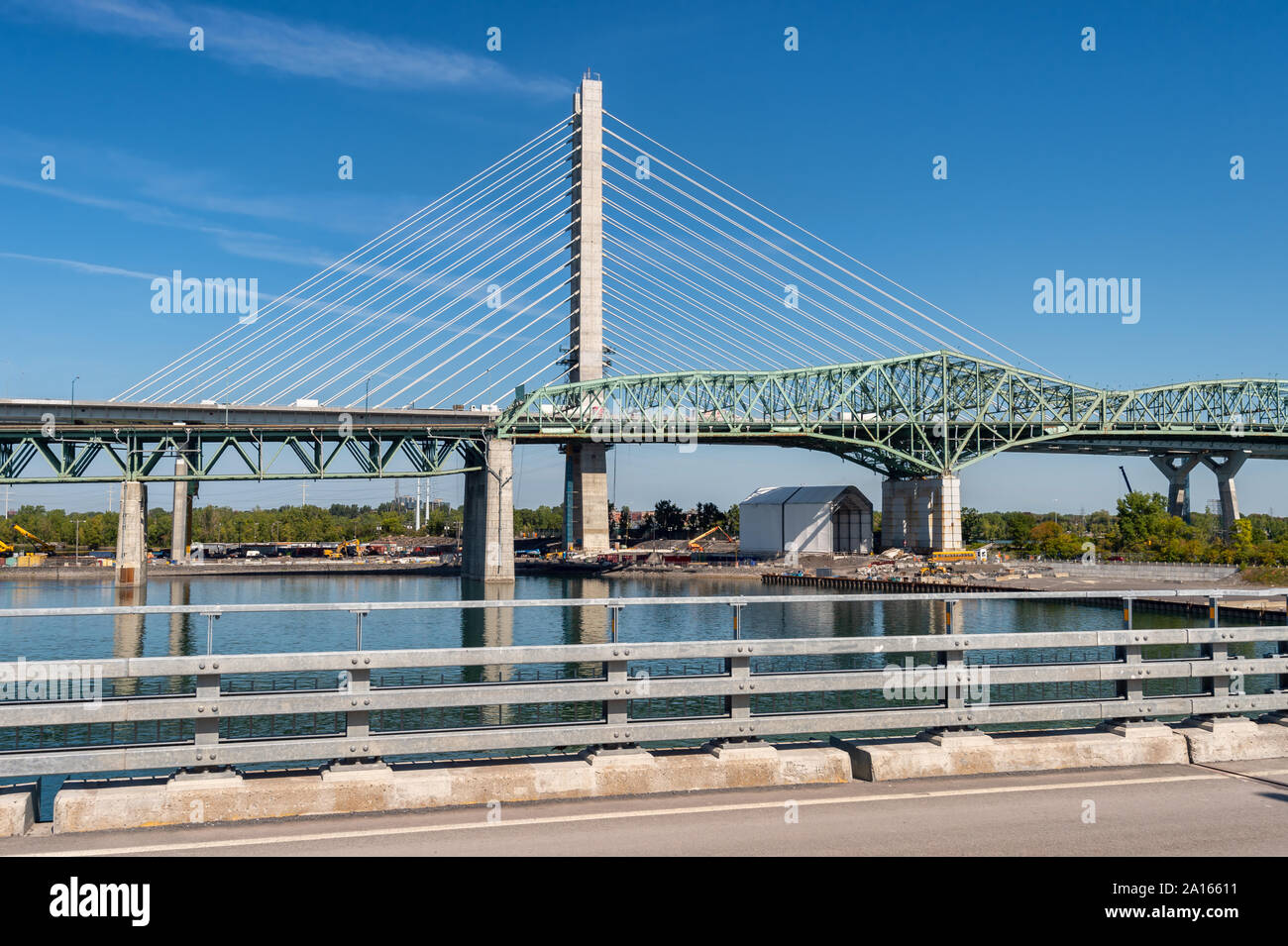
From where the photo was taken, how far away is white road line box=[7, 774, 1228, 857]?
7285 millimetres

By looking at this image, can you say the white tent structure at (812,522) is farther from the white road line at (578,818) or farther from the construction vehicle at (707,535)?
the white road line at (578,818)

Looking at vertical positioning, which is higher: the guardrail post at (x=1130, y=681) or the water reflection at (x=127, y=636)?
the guardrail post at (x=1130, y=681)

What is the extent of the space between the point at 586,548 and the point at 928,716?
115 m

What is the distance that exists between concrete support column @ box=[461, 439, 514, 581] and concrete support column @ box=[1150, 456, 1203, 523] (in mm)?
107294

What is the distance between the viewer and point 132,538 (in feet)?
332

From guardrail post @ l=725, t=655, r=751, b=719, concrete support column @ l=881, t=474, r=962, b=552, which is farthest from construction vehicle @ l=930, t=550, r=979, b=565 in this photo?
guardrail post @ l=725, t=655, r=751, b=719

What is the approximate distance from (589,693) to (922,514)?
129671 mm

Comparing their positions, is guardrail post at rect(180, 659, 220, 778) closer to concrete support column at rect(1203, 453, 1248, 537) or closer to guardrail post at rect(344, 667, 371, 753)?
guardrail post at rect(344, 667, 371, 753)

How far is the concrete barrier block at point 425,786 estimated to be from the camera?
7852mm

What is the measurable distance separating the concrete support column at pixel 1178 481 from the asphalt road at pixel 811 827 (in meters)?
168

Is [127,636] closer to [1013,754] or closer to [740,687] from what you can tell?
[740,687]

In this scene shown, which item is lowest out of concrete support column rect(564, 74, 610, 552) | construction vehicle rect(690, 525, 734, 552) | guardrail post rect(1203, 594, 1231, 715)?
guardrail post rect(1203, 594, 1231, 715)

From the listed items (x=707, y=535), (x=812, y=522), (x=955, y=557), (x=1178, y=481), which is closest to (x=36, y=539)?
(x=707, y=535)

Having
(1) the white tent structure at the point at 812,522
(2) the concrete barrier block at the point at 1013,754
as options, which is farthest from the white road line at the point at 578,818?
(1) the white tent structure at the point at 812,522
